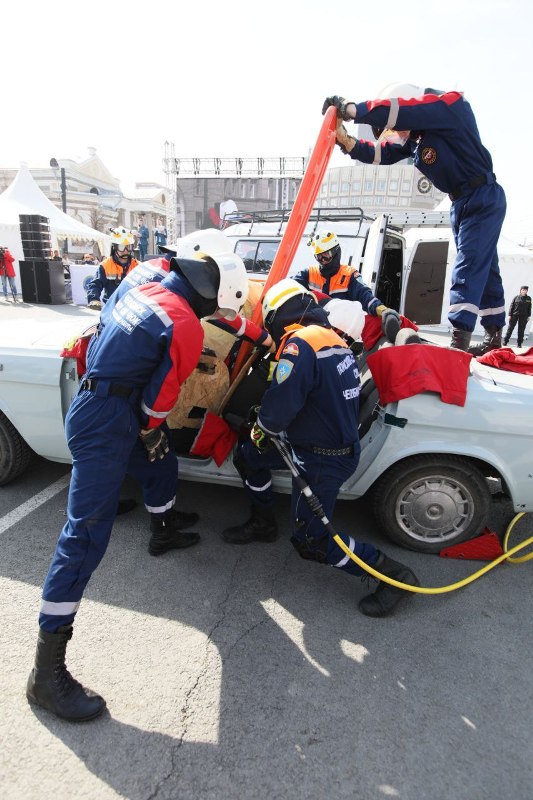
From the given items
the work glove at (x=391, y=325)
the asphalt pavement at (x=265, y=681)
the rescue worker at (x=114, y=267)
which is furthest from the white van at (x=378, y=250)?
the asphalt pavement at (x=265, y=681)

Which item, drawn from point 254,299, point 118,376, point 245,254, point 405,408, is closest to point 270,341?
point 254,299

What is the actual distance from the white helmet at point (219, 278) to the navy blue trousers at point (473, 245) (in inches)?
72.7

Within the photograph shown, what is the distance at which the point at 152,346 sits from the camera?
212cm

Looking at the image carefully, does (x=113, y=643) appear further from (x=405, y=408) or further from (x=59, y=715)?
(x=405, y=408)

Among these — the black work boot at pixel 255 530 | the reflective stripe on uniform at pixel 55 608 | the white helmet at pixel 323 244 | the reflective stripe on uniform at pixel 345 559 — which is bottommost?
the black work boot at pixel 255 530

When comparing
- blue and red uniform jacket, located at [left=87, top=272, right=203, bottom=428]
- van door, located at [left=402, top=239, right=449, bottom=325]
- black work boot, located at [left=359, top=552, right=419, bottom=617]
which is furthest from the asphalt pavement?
van door, located at [left=402, top=239, right=449, bottom=325]

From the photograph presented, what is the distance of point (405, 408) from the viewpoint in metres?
2.81

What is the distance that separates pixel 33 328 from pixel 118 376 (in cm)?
187

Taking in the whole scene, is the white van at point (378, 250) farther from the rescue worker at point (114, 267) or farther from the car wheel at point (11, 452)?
the car wheel at point (11, 452)

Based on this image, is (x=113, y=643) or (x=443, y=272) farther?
(x=443, y=272)

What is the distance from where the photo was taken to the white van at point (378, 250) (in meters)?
6.83

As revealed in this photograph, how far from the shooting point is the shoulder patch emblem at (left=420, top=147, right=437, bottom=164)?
334 centimetres

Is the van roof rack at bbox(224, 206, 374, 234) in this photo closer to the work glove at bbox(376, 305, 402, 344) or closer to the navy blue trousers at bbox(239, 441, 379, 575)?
the work glove at bbox(376, 305, 402, 344)

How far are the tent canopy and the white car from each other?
1832cm
